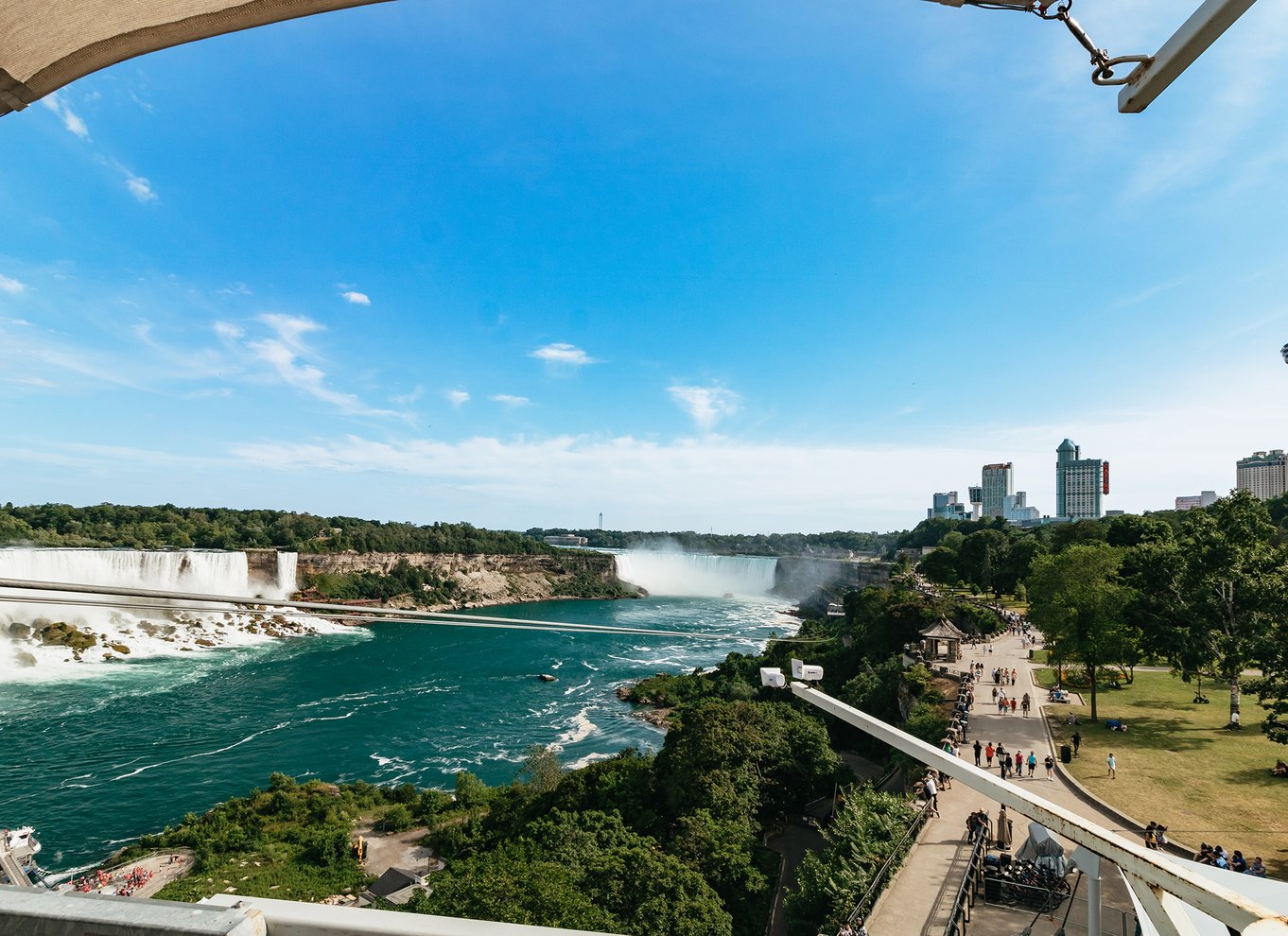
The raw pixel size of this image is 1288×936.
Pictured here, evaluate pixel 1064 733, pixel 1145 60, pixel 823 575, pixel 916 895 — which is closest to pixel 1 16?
pixel 1145 60

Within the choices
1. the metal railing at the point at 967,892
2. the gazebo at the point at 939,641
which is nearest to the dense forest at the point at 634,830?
the metal railing at the point at 967,892

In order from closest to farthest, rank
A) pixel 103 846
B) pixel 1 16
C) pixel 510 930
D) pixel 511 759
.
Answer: pixel 510 930, pixel 1 16, pixel 103 846, pixel 511 759

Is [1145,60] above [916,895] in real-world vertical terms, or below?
above

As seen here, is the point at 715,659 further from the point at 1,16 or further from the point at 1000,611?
the point at 1,16

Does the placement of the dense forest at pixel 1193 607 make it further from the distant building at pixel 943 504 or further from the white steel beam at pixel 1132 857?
the distant building at pixel 943 504

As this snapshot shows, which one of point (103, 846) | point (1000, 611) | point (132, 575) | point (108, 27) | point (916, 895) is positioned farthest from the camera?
point (132, 575)

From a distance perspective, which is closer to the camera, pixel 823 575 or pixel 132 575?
pixel 132 575
